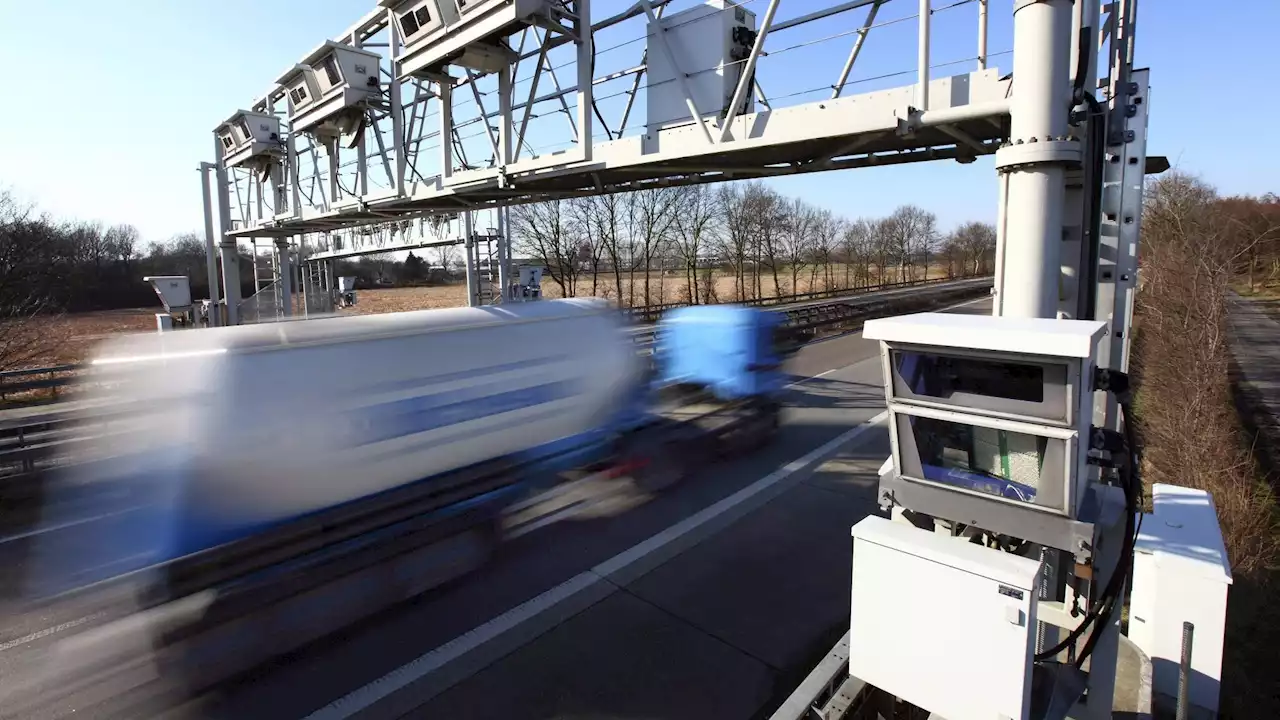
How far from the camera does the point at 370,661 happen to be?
5.17 metres

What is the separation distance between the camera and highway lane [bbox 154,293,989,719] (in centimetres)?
473

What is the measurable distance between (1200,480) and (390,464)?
1083 centimetres

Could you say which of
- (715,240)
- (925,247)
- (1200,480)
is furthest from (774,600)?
(925,247)

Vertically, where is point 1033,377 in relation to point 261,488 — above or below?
above

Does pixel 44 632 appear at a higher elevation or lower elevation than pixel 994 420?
lower

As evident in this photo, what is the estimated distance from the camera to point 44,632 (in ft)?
18.5

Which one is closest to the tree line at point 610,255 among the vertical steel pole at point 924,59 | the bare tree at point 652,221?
the bare tree at point 652,221

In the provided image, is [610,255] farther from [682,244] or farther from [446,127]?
[446,127]

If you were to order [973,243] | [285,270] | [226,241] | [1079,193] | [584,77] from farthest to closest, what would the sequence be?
[973,243]
[285,270]
[226,241]
[584,77]
[1079,193]

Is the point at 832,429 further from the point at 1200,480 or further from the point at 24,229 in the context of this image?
the point at 24,229

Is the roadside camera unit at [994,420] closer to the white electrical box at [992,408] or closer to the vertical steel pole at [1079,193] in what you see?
the white electrical box at [992,408]

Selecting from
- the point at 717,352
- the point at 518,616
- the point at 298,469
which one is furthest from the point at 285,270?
the point at 518,616

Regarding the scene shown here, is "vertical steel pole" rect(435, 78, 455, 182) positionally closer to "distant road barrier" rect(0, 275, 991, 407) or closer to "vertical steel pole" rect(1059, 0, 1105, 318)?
"distant road barrier" rect(0, 275, 991, 407)

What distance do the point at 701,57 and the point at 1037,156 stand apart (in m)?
5.67
